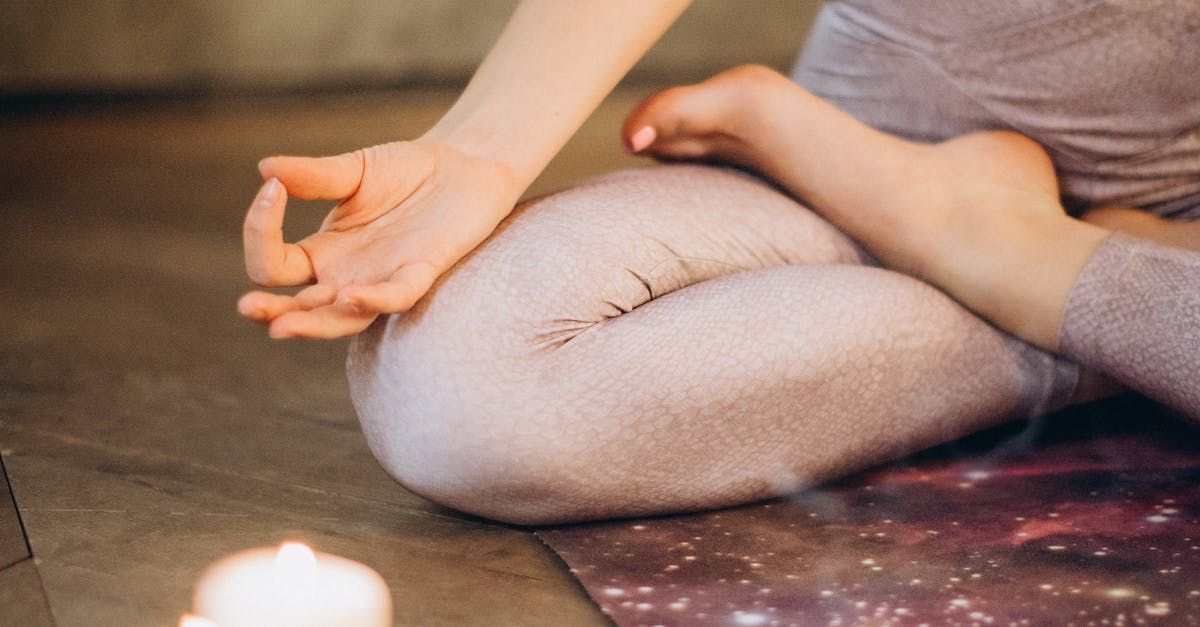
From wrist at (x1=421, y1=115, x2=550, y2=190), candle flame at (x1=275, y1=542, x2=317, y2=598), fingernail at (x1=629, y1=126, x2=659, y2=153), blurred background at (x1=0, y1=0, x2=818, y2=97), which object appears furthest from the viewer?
blurred background at (x1=0, y1=0, x2=818, y2=97)

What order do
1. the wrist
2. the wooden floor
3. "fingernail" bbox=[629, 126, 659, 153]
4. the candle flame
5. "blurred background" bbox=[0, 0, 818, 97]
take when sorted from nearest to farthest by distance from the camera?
the candle flame → the wooden floor → the wrist → "fingernail" bbox=[629, 126, 659, 153] → "blurred background" bbox=[0, 0, 818, 97]

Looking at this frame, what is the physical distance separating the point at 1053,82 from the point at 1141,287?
20 cm

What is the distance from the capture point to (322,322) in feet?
2.24

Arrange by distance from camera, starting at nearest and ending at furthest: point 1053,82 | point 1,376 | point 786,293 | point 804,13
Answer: point 786,293
point 1053,82
point 1,376
point 804,13

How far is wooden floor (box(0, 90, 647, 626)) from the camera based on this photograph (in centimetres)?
69

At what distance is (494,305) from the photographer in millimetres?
735

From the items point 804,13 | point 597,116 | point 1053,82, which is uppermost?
point 804,13

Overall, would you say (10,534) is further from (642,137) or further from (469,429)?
(642,137)

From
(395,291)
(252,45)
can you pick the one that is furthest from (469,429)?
(252,45)

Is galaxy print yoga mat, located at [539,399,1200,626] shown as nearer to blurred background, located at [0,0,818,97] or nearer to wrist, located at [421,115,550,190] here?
wrist, located at [421,115,550,190]

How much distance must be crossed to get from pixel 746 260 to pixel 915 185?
0.44 feet

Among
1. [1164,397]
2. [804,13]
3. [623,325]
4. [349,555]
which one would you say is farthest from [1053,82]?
[804,13]

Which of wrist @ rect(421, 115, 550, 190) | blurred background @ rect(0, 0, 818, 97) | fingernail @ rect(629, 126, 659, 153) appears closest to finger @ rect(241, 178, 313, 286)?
wrist @ rect(421, 115, 550, 190)

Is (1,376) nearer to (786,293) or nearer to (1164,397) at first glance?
(786,293)
